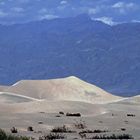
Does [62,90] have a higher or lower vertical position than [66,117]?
higher

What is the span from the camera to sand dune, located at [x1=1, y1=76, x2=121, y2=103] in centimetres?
7025

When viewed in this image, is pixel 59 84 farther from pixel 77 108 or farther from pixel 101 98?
pixel 77 108

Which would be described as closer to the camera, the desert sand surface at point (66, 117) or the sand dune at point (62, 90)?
the desert sand surface at point (66, 117)

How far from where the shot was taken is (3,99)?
46250 mm

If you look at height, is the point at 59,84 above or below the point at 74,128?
above

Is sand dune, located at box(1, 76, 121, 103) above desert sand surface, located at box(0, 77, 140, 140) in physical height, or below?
above

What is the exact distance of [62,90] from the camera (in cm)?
7312

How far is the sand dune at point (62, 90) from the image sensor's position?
70.2 meters

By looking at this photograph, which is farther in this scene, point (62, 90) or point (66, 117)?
point (62, 90)

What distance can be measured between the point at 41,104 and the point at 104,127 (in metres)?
11.5

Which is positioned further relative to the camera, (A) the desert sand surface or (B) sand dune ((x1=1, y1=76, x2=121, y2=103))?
(B) sand dune ((x1=1, y1=76, x2=121, y2=103))

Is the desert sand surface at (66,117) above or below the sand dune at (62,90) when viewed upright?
below

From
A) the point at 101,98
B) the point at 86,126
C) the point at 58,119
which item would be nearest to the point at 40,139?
the point at 86,126

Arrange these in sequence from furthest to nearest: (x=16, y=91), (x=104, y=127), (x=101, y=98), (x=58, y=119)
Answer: (x=101, y=98), (x=16, y=91), (x=58, y=119), (x=104, y=127)
